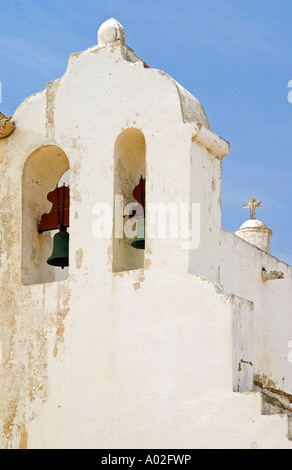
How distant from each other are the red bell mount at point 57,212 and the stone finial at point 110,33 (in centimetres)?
136

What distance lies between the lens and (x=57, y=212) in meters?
10.1

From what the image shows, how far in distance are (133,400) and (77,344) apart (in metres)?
0.77

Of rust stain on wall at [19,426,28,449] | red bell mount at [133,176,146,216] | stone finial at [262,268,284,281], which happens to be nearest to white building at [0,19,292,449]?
rust stain on wall at [19,426,28,449]

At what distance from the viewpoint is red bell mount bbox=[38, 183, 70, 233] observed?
10.1 metres

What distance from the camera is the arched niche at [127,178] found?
952 centimetres

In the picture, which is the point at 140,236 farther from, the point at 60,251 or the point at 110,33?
the point at 110,33

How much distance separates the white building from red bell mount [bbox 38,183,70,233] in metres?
0.10

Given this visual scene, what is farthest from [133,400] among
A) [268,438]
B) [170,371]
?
[268,438]

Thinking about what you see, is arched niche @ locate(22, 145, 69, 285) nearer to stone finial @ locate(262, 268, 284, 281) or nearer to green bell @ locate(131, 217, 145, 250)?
green bell @ locate(131, 217, 145, 250)

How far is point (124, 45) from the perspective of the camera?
9883 millimetres

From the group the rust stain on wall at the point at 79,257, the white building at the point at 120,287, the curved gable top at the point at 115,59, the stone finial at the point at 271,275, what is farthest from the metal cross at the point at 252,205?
the rust stain on wall at the point at 79,257

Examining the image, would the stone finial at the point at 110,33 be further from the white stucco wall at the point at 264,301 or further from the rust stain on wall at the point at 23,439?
the white stucco wall at the point at 264,301

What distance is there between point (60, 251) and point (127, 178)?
88 cm

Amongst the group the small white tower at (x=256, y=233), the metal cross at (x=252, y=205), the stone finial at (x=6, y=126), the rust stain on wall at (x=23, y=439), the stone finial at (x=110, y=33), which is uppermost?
the metal cross at (x=252, y=205)
